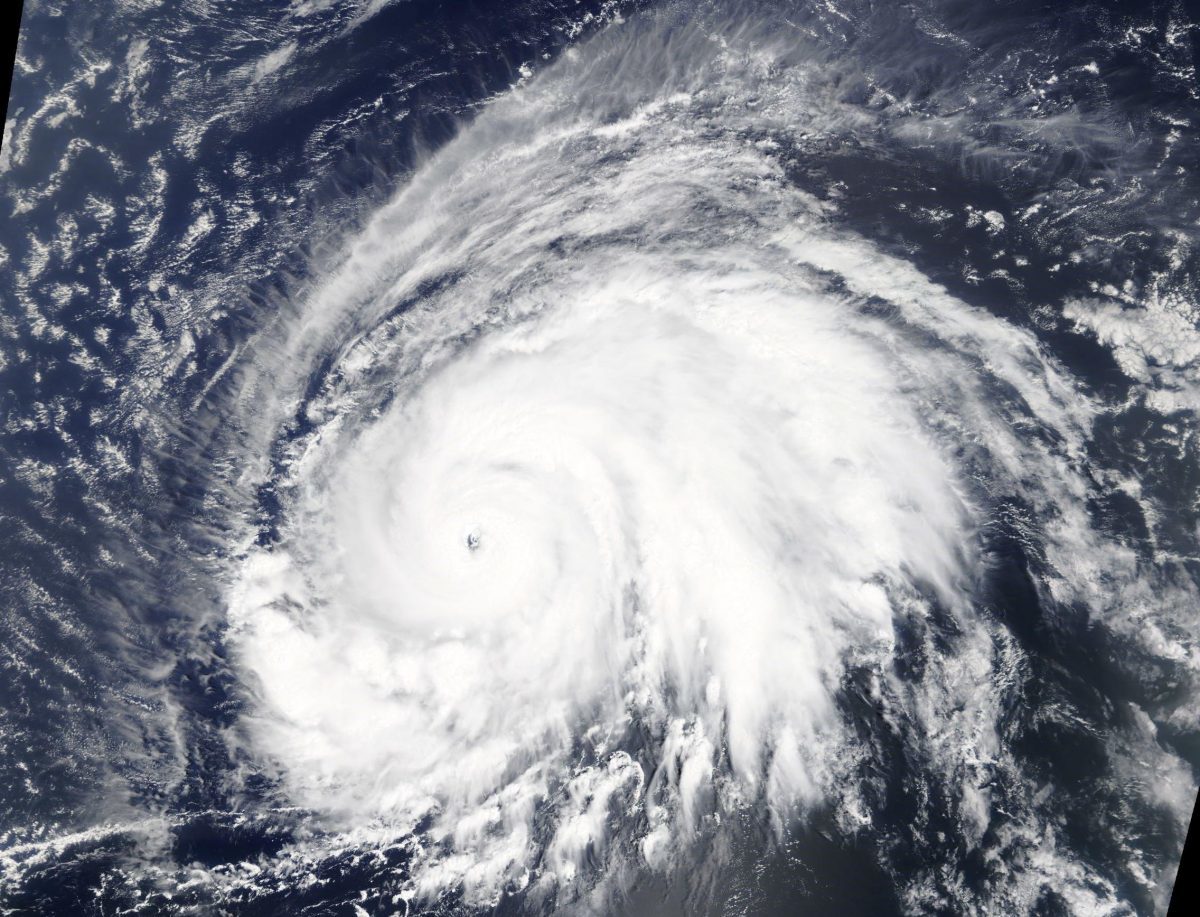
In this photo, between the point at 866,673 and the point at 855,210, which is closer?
the point at 866,673

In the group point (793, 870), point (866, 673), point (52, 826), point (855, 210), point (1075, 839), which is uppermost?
point (855, 210)

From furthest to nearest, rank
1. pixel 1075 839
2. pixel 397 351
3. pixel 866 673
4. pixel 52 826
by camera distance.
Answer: pixel 397 351 → pixel 52 826 → pixel 866 673 → pixel 1075 839

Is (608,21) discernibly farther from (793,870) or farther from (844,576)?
(793,870)

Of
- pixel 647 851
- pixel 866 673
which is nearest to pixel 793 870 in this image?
pixel 647 851

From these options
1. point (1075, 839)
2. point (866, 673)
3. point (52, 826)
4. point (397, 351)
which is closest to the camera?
point (1075, 839)

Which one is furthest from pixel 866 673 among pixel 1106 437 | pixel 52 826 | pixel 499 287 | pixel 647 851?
pixel 52 826

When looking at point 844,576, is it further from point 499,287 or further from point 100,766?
point 100,766

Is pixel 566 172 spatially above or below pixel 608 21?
below
